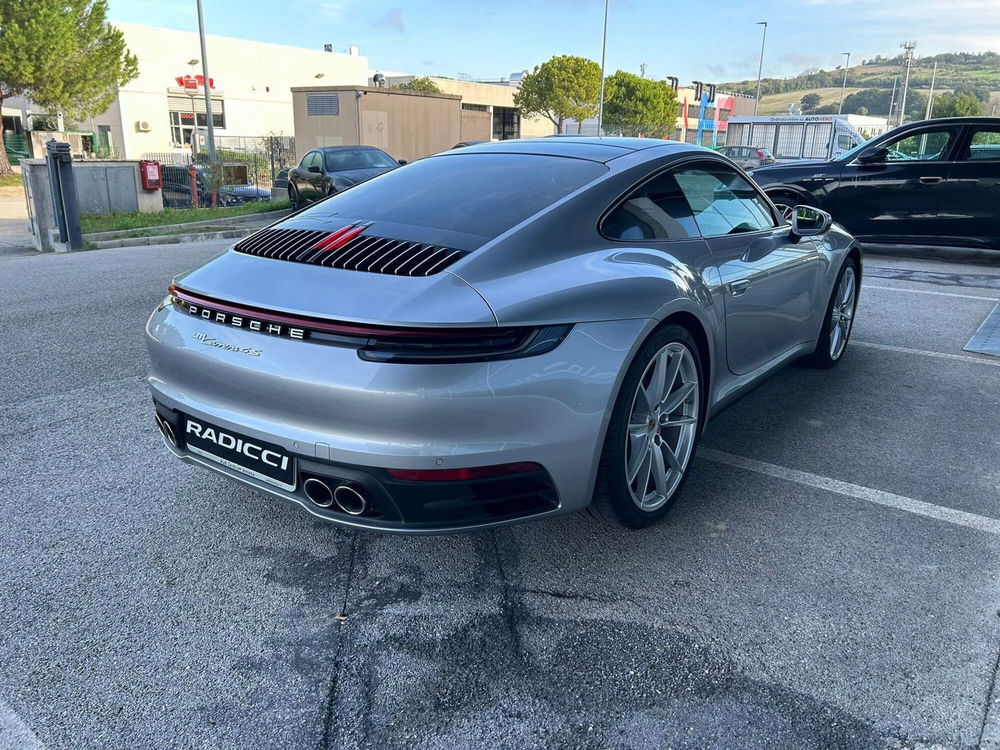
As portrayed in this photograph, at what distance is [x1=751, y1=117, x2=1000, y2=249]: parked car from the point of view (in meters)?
9.84

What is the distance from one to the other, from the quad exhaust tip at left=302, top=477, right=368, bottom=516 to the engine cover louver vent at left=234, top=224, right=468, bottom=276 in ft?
2.18

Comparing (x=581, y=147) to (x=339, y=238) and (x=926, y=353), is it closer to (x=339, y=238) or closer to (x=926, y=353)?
(x=339, y=238)

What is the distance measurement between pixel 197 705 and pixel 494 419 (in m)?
1.10

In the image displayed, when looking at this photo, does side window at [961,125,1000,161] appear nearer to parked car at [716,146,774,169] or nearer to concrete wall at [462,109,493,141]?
parked car at [716,146,774,169]

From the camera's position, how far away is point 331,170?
16359mm

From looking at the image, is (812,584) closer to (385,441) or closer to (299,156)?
(385,441)

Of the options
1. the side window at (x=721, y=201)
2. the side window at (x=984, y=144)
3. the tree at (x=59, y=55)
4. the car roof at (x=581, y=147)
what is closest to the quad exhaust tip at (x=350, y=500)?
the car roof at (x=581, y=147)

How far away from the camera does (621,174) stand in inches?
125

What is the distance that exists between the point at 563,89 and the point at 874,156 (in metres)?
47.9

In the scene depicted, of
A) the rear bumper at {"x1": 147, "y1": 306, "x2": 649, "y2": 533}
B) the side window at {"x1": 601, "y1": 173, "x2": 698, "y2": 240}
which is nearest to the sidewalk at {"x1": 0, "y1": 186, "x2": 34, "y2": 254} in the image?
the rear bumper at {"x1": 147, "y1": 306, "x2": 649, "y2": 533}

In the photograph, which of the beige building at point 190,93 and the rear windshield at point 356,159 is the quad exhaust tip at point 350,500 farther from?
the beige building at point 190,93

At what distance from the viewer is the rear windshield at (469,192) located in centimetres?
290

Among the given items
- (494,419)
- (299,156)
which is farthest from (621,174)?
(299,156)

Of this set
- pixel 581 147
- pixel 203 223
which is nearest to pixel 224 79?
pixel 203 223
